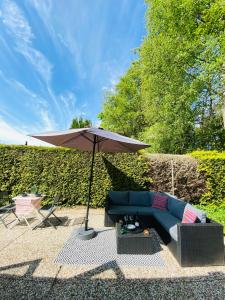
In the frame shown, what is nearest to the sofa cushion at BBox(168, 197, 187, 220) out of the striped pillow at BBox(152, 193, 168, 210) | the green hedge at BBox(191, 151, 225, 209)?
the striped pillow at BBox(152, 193, 168, 210)

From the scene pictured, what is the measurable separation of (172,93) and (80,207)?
388 inches

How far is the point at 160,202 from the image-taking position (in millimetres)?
6234

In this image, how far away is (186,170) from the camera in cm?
884

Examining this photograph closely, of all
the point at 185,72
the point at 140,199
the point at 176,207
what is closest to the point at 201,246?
the point at 176,207

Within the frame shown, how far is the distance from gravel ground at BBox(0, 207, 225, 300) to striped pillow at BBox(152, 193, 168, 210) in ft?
6.94

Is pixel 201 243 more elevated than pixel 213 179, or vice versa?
pixel 213 179

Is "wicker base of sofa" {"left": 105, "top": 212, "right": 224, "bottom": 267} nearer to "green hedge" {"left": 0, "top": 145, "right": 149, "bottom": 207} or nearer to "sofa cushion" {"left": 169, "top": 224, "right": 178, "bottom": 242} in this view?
"sofa cushion" {"left": 169, "top": 224, "right": 178, "bottom": 242}

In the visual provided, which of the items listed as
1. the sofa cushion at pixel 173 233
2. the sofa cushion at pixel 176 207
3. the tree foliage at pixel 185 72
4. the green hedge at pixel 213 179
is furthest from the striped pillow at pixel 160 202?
the tree foliage at pixel 185 72

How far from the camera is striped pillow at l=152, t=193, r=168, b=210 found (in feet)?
20.2

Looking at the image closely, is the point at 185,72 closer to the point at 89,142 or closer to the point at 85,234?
the point at 89,142

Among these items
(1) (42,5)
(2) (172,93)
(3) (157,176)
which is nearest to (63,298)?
(3) (157,176)

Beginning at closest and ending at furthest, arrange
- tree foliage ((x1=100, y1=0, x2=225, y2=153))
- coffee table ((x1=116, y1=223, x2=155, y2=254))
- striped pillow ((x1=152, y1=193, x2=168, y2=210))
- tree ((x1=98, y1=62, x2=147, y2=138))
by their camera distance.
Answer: coffee table ((x1=116, y1=223, x2=155, y2=254))
striped pillow ((x1=152, y1=193, x2=168, y2=210))
tree foliage ((x1=100, y1=0, x2=225, y2=153))
tree ((x1=98, y1=62, x2=147, y2=138))

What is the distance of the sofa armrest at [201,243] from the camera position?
347 centimetres

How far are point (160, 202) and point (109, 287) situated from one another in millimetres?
3821
